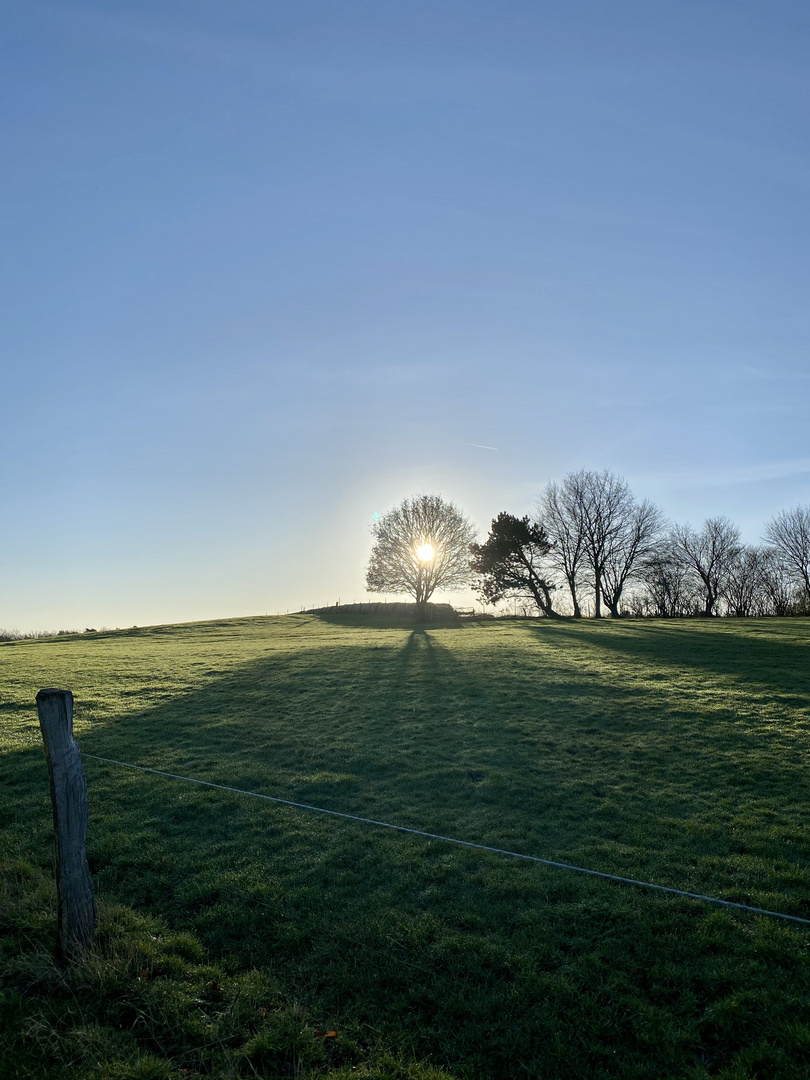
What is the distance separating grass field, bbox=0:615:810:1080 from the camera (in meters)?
5.19

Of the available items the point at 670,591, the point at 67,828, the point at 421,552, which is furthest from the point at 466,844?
the point at 670,591

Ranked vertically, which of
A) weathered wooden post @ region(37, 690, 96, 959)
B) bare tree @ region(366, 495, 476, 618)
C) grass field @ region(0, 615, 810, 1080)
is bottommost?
grass field @ region(0, 615, 810, 1080)

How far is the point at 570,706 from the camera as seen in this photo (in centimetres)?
1748

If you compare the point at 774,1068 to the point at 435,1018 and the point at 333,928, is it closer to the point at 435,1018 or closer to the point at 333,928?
the point at 435,1018

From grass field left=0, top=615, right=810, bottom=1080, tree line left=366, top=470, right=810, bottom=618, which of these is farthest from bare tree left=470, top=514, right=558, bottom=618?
grass field left=0, top=615, right=810, bottom=1080

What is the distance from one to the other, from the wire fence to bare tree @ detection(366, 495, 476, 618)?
50.0 meters

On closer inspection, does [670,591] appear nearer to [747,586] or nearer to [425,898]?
[747,586]

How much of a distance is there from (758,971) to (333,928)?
4476mm

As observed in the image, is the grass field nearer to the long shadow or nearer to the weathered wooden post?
the long shadow

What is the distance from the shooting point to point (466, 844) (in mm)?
8961

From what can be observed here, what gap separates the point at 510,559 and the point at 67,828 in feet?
199

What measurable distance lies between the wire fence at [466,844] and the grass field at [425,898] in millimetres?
137

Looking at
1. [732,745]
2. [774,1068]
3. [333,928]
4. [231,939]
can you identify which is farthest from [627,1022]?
[732,745]

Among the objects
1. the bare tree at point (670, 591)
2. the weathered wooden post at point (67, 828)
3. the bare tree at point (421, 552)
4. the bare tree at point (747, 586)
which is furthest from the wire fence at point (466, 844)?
the bare tree at point (747, 586)
